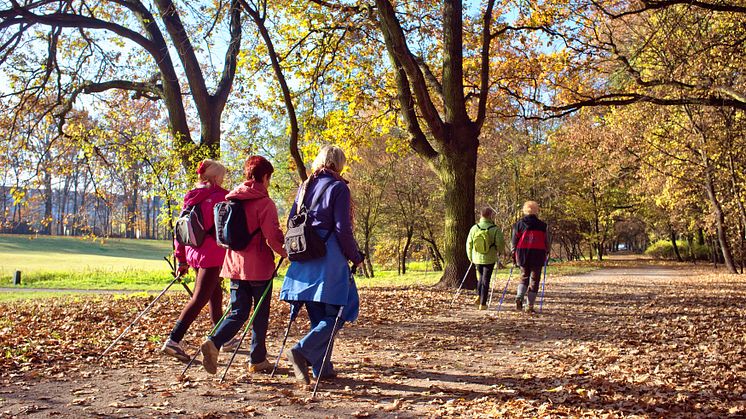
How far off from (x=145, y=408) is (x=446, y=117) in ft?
35.3

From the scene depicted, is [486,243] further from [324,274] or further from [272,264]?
[324,274]

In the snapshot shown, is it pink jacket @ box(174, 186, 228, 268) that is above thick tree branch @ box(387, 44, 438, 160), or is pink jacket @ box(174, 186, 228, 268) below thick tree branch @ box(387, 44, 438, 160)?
below

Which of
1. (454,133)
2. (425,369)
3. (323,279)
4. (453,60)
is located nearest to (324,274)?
(323,279)

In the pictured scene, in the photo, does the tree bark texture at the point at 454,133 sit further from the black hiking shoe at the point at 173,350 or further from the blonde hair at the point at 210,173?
the black hiking shoe at the point at 173,350

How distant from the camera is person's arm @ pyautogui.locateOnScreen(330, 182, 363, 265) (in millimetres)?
4930

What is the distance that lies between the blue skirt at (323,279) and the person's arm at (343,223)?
7 cm

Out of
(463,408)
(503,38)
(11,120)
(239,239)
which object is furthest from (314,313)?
(503,38)

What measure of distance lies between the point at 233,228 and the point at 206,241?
65 cm

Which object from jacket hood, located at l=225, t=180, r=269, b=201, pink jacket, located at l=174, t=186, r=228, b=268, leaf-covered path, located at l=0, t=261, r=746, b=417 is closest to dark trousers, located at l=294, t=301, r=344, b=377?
leaf-covered path, located at l=0, t=261, r=746, b=417

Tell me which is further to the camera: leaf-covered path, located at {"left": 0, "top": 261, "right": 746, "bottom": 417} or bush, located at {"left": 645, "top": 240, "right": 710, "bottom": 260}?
bush, located at {"left": 645, "top": 240, "right": 710, "bottom": 260}

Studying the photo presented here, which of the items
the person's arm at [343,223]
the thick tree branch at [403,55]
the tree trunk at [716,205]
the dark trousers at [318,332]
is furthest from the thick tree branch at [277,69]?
the tree trunk at [716,205]

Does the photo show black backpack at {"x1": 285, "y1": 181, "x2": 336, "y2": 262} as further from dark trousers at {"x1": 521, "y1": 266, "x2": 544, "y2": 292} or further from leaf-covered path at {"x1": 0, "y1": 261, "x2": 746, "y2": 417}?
dark trousers at {"x1": 521, "y1": 266, "x2": 544, "y2": 292}

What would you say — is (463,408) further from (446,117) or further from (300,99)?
(300,99)

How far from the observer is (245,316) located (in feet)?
17.9
